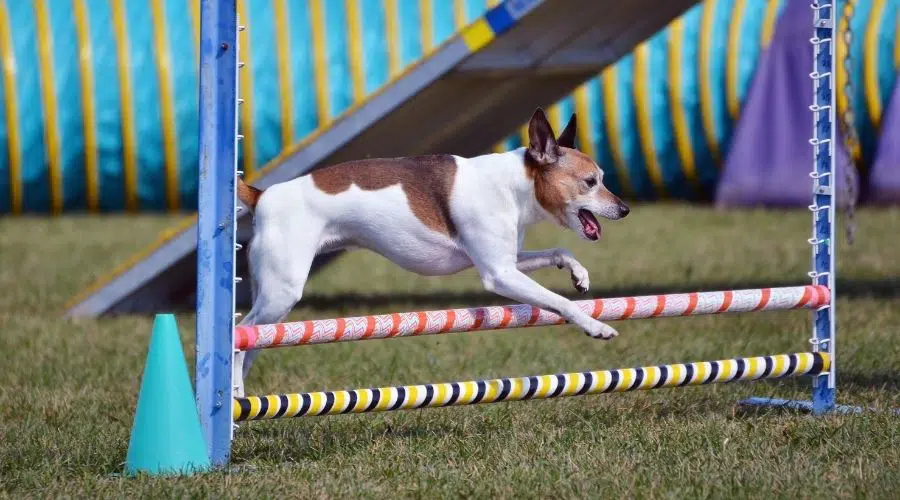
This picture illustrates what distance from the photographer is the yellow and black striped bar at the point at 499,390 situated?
3.73 metres

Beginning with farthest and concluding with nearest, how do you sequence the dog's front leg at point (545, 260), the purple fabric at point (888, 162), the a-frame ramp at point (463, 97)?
the purple fabric at point (888, 162)
the a-frame ramp at point (463, 97)
the dog's front leg at point (545, 260)

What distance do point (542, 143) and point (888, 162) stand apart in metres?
8.39

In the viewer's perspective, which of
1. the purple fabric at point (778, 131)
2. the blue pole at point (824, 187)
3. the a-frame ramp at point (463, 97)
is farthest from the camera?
the purple fabric at point (778, 131)

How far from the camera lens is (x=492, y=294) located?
25.8ft

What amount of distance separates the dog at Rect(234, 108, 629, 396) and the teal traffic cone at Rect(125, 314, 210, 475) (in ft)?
1.33

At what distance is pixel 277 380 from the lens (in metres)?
5.39

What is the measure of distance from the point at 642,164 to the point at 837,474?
32.1 feet

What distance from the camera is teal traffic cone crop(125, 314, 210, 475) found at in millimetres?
3697

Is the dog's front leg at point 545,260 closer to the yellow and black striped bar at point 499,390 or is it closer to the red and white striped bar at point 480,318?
the red and white striped bar at point 480,318

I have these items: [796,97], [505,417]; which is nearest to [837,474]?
[505,417]

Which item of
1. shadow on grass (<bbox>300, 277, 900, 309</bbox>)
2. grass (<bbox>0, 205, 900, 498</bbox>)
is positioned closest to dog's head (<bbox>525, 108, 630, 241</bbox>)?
grass (<bbox>0, 205, 900, 498</bbox>)

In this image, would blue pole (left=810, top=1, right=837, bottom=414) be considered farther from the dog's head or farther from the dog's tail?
the dog's tail

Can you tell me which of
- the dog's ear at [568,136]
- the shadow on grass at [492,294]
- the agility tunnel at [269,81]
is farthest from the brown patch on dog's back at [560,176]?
the agility tunnel at [269,81]

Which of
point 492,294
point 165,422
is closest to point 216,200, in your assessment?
point 165,422
